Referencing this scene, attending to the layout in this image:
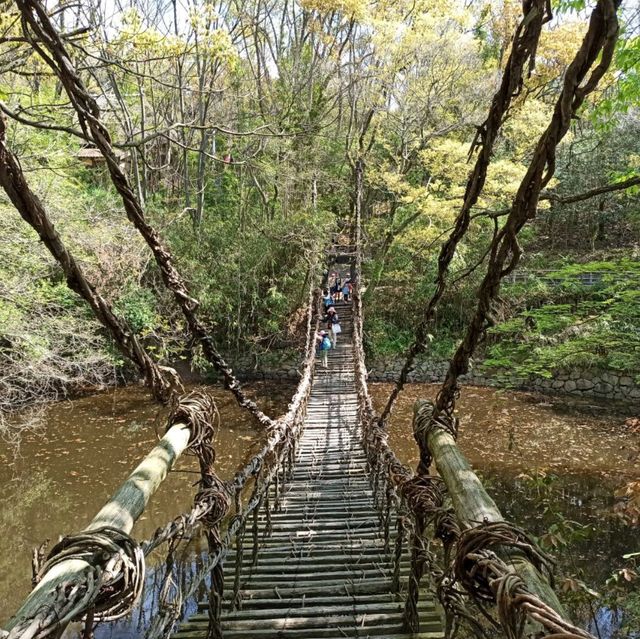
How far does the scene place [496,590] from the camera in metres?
0.71

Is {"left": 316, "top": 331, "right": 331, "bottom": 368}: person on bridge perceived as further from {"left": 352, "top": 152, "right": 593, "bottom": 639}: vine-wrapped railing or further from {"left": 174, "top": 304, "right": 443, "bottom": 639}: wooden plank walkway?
{"left": 352, "top": 152, "right": 593, "bottom": 639}: vine-wrapped railing

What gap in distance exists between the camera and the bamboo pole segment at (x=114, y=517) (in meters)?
0.75

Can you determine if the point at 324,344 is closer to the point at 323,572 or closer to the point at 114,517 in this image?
the point at 323,572

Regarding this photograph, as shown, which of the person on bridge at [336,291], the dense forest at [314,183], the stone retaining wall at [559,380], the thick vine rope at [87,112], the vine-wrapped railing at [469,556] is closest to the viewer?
the vine-wrapped railing at [469,556]

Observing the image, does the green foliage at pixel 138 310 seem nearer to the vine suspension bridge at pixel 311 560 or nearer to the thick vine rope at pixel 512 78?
the vine suspension bridge at pixel 311 560

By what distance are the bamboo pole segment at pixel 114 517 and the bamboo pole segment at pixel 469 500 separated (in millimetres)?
666

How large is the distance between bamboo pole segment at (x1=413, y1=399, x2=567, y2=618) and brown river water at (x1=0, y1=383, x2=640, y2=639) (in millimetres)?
1996

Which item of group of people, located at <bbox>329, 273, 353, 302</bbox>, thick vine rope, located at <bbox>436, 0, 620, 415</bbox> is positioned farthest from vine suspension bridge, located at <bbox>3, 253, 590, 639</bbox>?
group of people, located at <bbox>329, 273, 353, 302</bbox>

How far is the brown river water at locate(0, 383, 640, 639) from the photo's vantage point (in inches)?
165

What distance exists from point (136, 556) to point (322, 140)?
10899 mm

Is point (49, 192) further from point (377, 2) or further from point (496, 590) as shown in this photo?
point (377, 2)

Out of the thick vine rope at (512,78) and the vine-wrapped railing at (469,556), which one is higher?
the thick vine rope at (512,78)

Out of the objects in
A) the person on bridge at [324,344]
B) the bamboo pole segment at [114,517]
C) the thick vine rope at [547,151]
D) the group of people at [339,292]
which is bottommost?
the person on bridge at [324,344]

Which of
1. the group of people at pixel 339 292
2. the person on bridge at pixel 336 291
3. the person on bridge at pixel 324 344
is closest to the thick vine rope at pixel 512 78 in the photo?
the person on bridge at pixel 324 344
